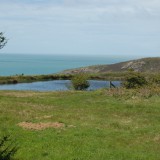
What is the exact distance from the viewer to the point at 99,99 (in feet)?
132

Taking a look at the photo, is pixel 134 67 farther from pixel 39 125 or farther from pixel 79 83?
pixel 39 125

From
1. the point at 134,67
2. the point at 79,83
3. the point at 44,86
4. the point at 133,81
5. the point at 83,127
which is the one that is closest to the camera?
the point at 83,127

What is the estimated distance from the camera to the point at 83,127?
87.5 ft

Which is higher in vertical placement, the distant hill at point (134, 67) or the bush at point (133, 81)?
the bush at point (133, 81)

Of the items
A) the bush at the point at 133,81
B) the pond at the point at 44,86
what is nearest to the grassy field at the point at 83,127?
the bush at the point at 133,81

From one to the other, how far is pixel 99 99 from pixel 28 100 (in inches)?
273

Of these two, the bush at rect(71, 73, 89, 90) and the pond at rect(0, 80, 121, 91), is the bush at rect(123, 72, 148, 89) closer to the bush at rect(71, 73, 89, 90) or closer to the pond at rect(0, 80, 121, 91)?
the bush at rect(71, 73, 89, 90)

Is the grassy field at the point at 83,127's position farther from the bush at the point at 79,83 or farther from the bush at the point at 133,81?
the bush at the point at 79,83

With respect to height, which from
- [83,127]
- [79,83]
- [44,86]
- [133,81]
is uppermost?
[133,81]

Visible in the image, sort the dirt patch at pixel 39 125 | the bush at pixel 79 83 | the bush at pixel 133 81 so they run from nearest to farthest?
the dirt patch at pixel 39 125 → the bush at pixel 133 81 → the bush at pixel 79 83

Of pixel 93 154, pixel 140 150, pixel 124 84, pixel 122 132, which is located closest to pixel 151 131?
pixel 122 132

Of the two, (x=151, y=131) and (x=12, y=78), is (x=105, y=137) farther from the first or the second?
(x=12, y=78)

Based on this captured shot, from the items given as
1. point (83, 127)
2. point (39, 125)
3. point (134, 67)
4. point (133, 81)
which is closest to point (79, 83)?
point (133, 81)

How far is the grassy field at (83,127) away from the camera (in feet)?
68.7
